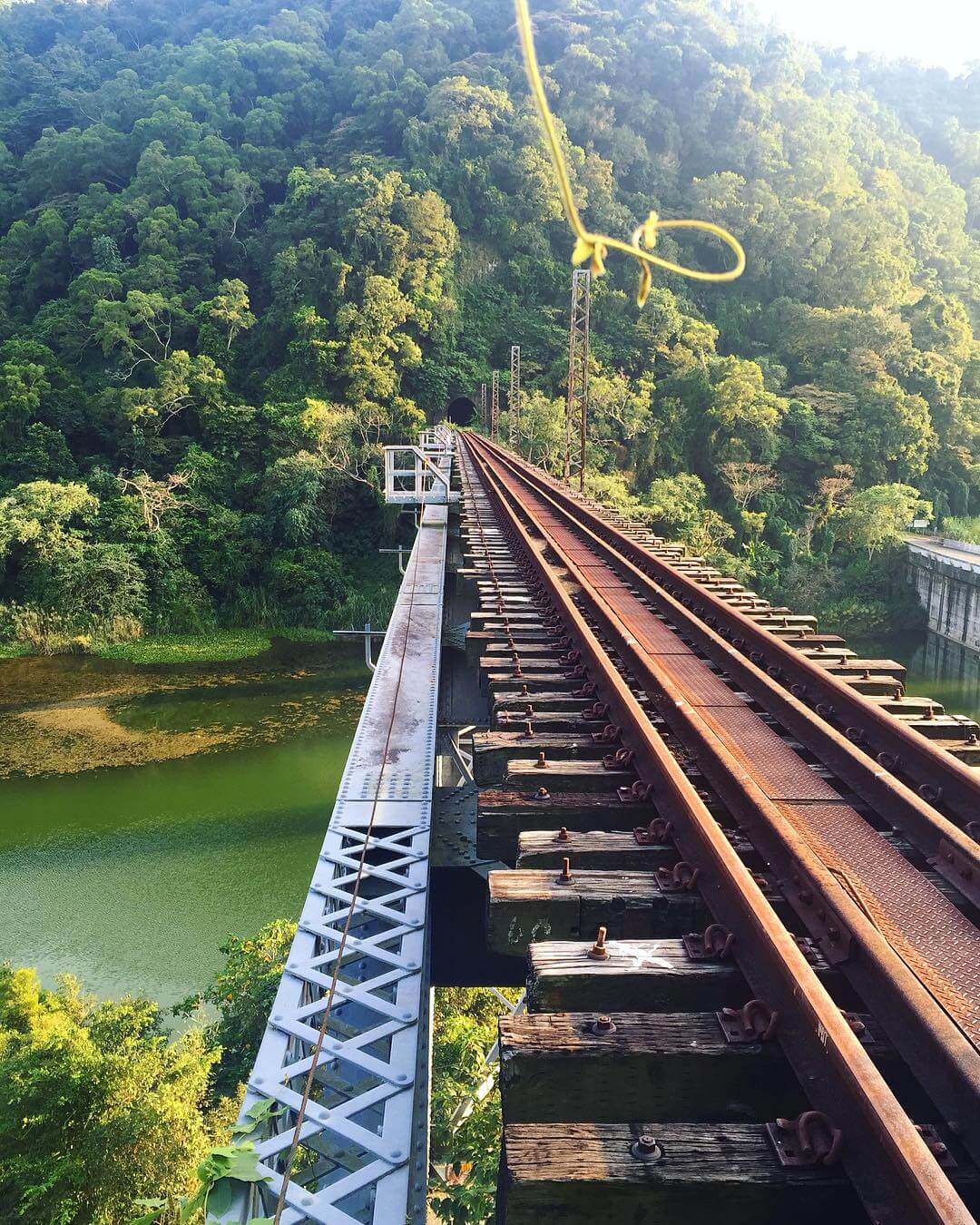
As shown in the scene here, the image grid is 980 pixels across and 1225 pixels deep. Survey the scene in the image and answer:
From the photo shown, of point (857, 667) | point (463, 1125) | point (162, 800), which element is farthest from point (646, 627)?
point (162, 800)

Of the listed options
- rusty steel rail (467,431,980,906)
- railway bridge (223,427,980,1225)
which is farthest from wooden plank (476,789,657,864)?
rusty steel rail (467,431,980,906)

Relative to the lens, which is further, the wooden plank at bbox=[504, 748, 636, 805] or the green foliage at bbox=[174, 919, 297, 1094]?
the green foliage at bbox=[174, 919, 297, 1094]

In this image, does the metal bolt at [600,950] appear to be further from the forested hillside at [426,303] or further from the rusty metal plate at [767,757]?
the forested hillside at [426,303]

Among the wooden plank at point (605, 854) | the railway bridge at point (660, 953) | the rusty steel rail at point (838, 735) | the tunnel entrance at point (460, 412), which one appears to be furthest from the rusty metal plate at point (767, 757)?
the tunnel entrance at point (460, 412)

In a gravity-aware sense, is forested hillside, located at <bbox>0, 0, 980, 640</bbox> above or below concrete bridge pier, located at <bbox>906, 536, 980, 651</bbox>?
above

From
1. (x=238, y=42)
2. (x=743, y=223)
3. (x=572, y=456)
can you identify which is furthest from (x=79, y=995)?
(x=238, y=42)

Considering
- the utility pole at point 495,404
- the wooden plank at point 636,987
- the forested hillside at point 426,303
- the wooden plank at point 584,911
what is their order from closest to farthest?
the wooden plank at point 636,987, the wooden plank at point 584,911, the forested hillside at point 426,303, the utility pole at point 495,404

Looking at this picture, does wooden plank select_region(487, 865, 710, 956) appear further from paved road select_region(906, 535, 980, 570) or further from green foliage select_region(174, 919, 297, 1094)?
paved road select_region(906, 535, 980, 570)

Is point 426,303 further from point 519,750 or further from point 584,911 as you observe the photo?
point 584,911
